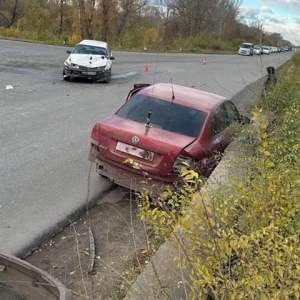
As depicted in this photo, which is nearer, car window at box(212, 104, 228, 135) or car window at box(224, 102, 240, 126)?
car window at box(212, 104, 228, 135)

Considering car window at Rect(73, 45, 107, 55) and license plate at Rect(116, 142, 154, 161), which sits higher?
car window at Rect(73, 45, 107, 55)

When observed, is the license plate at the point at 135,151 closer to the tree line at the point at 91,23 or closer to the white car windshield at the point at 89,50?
the white car windshield at the point at 89,50

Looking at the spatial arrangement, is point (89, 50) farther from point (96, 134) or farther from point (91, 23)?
point (91, 23)

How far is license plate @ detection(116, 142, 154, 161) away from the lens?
18.4 ft

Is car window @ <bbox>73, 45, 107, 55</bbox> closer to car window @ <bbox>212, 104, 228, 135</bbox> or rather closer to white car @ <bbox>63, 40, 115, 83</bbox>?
white car @ <bbox>63, 40, 115, 83</bbox>

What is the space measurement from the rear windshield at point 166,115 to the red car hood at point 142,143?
0.49ft

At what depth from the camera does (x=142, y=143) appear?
5629 millimetres

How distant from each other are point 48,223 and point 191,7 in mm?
81327

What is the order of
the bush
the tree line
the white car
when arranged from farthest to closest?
the tree line, the white car, the bush

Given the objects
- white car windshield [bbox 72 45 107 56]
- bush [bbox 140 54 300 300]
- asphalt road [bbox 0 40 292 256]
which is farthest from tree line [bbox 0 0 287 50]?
bush [bbox 140 54 300 300]

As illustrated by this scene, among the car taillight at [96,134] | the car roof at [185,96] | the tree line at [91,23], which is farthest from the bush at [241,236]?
the tree line at [91,23]

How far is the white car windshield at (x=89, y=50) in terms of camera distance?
18094mm

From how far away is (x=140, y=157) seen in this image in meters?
5.65

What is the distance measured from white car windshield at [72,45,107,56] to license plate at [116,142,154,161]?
43.0ft
